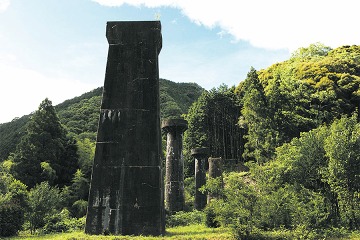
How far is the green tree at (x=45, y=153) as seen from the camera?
32.9 m

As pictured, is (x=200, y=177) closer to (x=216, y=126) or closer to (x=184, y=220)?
(x=184, y=220)

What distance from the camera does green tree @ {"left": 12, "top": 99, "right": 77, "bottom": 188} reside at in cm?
3288

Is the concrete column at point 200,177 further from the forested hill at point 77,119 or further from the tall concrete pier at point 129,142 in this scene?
the forested hill at point 77,119

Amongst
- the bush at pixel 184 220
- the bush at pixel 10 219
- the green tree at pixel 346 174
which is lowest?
the bush at pixel 184 220

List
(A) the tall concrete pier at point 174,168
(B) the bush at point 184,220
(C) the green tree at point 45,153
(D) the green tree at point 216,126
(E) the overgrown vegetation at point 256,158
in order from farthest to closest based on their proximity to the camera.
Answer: (D) the green tree at point 216,126, (C) the green tree at point 45,153, (A) the tall concrete pier at point 174,168, (B) the bush at point 184,220, (E) the overgrown vegetation at point 256,158

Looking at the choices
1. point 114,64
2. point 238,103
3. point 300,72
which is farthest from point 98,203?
point 238,103

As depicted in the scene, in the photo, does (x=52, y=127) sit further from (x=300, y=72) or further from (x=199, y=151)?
(x=300, y=72)

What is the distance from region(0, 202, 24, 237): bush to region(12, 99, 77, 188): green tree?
1790cm

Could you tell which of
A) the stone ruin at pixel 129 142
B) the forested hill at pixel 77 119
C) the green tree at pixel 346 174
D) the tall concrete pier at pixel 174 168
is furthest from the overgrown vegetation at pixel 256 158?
the tall concrete pier at pixel 174 168

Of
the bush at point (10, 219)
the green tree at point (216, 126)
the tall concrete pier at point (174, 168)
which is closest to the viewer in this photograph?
the bush at point (10, 219)

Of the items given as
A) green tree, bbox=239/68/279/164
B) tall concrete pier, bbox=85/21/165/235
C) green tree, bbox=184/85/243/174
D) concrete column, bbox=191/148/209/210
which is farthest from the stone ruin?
green tree, bbox=184/85/243/174

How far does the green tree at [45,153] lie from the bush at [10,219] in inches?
705

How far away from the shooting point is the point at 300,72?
4334 cm

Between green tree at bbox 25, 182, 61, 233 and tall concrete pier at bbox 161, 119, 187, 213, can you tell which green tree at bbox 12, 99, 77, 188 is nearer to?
tall concrete pier at bbox 161, 119, 187, 213
